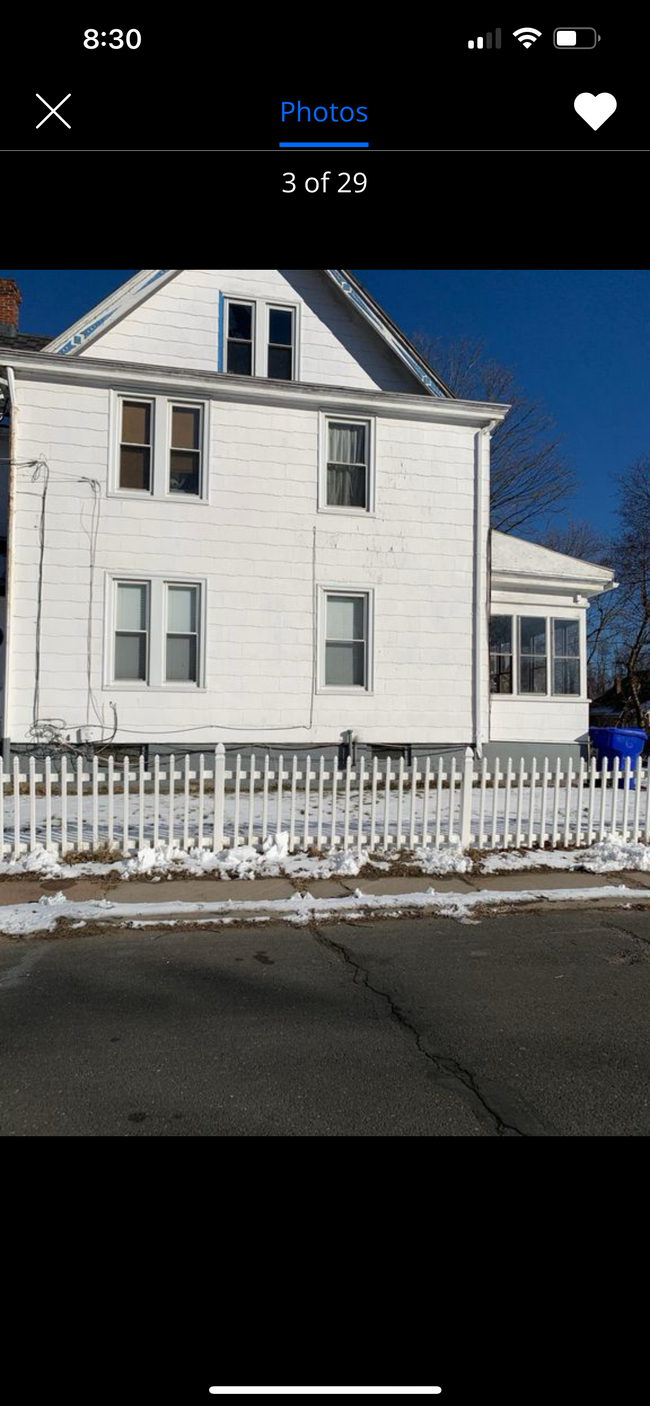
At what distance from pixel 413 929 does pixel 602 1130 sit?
9.32 feet

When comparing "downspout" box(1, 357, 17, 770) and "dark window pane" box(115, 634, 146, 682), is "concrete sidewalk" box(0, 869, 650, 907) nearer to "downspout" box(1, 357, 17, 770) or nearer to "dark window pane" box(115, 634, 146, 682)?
"downspout" box(1, 357, 17, 770)

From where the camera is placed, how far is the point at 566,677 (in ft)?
48.6

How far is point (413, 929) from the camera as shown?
5.60m

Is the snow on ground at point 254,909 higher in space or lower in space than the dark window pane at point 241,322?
lower

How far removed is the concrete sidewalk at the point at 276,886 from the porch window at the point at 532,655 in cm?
781

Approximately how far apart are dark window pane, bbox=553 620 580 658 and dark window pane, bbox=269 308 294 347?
23.8ft

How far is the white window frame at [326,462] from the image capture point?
13.1 metres

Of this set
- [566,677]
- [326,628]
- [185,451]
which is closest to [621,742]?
[566,677]

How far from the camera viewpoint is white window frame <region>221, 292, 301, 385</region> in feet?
42.7
